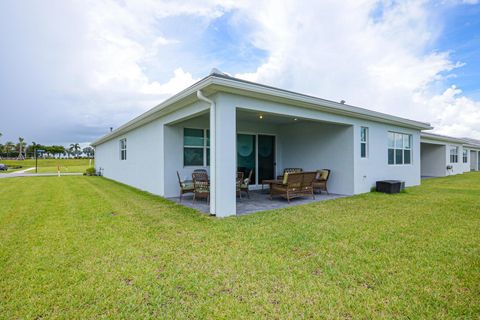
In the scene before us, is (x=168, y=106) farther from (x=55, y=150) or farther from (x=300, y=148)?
(x=55, y=150)

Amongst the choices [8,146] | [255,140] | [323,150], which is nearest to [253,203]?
[255,140]

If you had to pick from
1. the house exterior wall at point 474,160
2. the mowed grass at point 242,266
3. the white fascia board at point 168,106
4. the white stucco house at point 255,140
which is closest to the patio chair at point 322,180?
the white stucco house at point 255,140

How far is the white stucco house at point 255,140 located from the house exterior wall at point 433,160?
8.33 m

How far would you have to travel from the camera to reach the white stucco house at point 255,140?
5648 mm

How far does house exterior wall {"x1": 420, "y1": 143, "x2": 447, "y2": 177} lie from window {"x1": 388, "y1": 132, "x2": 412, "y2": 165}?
863 cm

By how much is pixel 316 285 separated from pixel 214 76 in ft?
13.6

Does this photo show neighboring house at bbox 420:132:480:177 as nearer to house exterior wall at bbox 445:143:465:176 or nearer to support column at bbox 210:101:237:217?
house exterior wall at bbox 445:143:465:176

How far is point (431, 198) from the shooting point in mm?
8078

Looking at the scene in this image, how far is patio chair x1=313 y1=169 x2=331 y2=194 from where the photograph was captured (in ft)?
29.3

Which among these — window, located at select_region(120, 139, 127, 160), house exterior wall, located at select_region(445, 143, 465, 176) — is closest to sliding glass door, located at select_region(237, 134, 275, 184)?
window, located at select_region(120, 139, 127, 160)

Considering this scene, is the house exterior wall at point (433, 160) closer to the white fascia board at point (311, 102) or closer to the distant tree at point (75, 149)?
the white fascia board at point (311, 102)

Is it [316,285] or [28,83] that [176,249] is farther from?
[28,83]

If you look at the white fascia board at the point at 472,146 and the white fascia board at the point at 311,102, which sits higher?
the white fascia board at the point at 311,102

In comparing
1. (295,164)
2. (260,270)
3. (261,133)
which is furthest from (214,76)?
(295,164)
